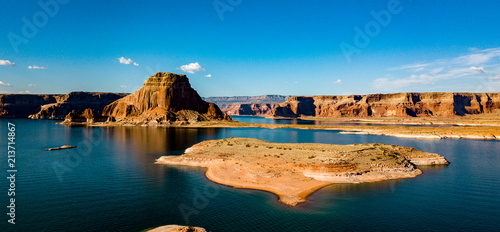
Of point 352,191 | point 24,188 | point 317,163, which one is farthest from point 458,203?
point 24,188

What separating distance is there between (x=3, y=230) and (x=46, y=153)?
156 ft

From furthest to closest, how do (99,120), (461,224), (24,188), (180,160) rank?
(99,120)
(180,160)
(24,188)
(461,224)

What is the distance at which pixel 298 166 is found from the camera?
45812 mm

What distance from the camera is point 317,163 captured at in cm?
4638

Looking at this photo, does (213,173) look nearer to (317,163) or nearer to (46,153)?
(317,163)

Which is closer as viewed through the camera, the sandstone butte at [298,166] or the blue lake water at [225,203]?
the blue lake water at [225,203]

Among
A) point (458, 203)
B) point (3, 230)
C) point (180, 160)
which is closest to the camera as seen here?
point (3, 230)

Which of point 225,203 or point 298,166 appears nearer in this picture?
point 225,203

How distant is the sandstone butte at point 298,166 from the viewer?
3984 cm

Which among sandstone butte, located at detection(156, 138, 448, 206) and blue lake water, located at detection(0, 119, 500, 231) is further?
sandstone butte, located at detection(156, 138, 448, 206)

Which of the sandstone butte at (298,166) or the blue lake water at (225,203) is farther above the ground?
the sandstone butte at (298,166)

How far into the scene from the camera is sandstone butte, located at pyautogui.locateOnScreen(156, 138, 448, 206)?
1569 inches

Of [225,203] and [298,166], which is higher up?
[298,166]

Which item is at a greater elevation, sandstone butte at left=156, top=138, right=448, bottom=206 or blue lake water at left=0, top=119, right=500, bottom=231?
sandstone butte at left=156, top=138, right=448, bottom=206
